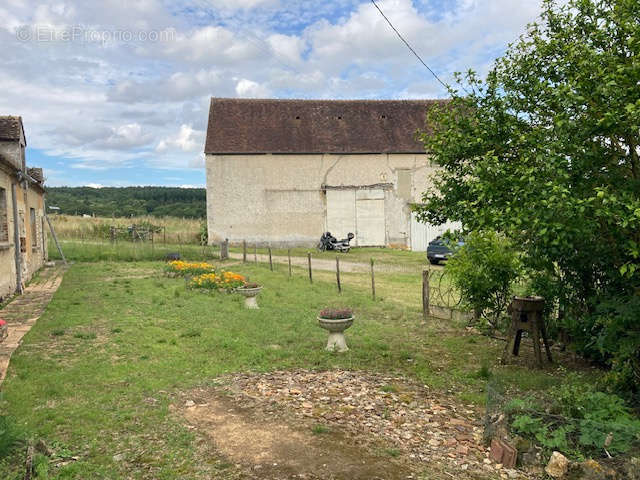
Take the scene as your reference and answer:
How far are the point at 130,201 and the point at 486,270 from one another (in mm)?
63414

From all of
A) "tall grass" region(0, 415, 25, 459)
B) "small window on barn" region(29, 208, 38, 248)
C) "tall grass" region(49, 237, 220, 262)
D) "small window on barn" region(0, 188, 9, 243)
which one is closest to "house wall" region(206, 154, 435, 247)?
"tall grass" region(49, 237, 220, 262)

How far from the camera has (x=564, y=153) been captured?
16.5ft

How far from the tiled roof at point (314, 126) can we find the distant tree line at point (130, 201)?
20.9 metres

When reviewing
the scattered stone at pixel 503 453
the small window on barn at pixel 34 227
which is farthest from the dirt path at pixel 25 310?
the scattered stone at pixel 503 453

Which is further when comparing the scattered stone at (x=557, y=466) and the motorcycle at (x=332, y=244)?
the motorcycle at (x=332, y=244)

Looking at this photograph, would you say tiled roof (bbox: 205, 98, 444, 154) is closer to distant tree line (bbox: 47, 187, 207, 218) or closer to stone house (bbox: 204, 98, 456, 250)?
stone house (bbox: 204, 98, 456, 250)

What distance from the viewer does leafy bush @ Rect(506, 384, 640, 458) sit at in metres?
4.29

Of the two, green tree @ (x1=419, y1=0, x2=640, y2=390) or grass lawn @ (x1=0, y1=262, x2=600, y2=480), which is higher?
green tree @ (x1=419, y1=0, x2=640, y2=390)

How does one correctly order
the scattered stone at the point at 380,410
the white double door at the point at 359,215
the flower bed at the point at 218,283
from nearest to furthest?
the scattered stone at the point at 380,410 < the flower bed at the point at 218,283 < the white double door at the point at 359,215

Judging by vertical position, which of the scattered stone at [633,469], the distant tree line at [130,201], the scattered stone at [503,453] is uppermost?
the distant tree line at [130,201]

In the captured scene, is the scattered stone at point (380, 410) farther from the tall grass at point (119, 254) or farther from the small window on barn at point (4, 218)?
the tall grass at point (119, 254)

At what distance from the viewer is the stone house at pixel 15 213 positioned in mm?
12479

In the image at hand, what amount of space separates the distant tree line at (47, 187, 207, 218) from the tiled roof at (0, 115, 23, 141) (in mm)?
33671

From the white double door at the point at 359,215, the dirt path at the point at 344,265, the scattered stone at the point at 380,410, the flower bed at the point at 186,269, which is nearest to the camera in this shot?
the scattered stone at the point at 380,410
